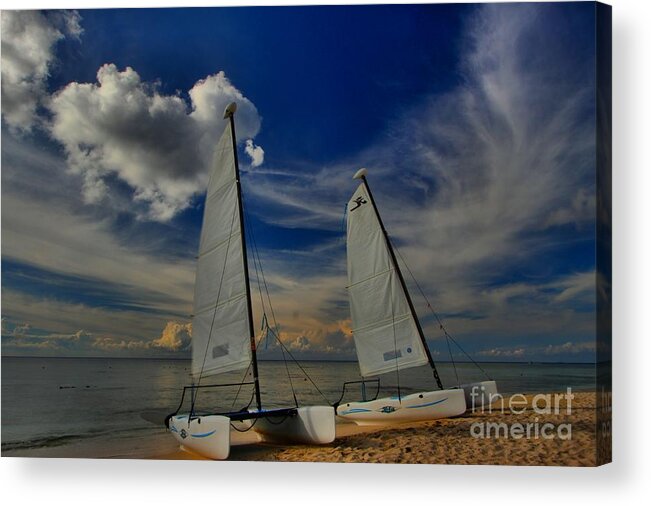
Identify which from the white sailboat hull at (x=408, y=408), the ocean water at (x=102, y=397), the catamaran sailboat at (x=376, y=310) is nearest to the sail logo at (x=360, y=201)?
the catamaran sailboat at (x=376, y=310)

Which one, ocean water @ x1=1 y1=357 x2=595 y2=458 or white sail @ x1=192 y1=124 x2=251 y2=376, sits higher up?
white sail @ x1=192 y1=124 x2=251 y2=376

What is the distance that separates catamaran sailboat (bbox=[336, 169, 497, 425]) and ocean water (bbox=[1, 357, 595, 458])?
0.85 feet

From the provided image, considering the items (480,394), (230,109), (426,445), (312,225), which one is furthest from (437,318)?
(230,109)

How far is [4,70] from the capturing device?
400 inches

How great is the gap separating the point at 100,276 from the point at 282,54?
11.2 ft

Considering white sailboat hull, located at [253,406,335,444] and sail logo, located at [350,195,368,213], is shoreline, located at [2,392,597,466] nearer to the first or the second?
white sailboat hull, located at [253,406,335,444]

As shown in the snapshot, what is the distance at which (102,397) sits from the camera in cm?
1056

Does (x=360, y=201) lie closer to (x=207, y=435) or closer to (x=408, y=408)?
(x=408, y=408)

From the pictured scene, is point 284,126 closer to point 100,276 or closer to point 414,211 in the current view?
point 414,211

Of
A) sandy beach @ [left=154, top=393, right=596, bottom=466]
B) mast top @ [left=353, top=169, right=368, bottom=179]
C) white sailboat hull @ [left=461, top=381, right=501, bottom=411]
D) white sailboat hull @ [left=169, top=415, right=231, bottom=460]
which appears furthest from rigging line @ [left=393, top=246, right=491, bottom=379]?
white sailboat hull @ [left=169, top=415, right=231, bottom=460]

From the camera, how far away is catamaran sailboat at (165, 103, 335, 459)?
31.8 feet


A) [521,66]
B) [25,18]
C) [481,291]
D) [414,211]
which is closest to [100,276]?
[25,18]

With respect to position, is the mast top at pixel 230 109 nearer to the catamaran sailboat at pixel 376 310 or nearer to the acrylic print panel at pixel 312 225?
the acrylic print panel at pixel 312 225

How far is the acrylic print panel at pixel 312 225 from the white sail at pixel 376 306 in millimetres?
35
